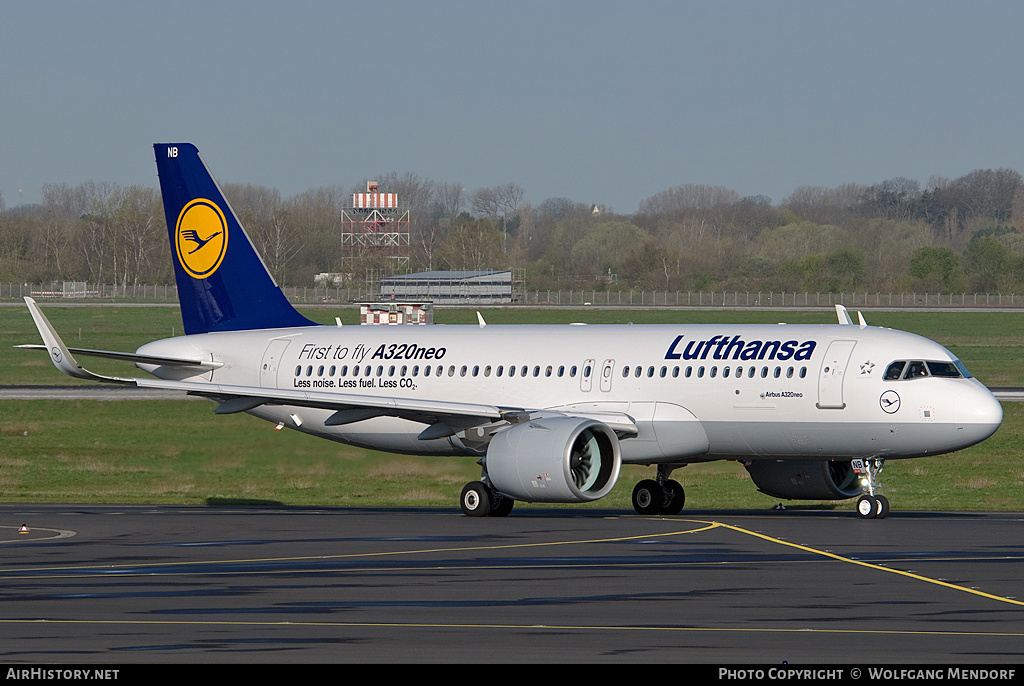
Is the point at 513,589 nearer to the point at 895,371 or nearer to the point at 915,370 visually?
the point at 895,371

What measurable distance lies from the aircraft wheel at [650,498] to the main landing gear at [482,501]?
10.9 feet

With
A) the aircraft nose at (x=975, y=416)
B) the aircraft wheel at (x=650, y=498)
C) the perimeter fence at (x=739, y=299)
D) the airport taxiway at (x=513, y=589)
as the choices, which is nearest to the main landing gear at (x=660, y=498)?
the aircraft wheel at (x=650, y=498)

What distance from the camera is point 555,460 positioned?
3306cm

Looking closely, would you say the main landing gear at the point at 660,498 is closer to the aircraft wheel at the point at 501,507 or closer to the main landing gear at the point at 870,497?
the aircraft wheel at the point at 501,507

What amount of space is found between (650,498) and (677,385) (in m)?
3.30

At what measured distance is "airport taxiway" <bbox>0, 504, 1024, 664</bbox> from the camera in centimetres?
1702

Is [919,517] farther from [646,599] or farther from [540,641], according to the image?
[540,641]

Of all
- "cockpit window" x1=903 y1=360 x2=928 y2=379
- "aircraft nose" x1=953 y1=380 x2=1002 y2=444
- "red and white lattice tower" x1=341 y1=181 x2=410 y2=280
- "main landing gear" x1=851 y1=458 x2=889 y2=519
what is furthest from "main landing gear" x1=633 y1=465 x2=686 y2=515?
"red and white lattice tower" x1=341 y1=181 x2=410 y2=280

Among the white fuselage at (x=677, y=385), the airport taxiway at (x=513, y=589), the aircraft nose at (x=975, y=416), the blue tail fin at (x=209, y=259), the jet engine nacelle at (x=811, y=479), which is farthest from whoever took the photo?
the blue tail fin at (x=209, y=259)

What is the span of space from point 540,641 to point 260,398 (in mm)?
19715

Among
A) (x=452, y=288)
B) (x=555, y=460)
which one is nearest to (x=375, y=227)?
(x=452, y=288)

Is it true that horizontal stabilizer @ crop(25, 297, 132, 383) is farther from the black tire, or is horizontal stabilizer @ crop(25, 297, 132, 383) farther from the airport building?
the airport building

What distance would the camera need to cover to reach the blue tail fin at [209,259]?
4319cm

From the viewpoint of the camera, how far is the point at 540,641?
17.5 meters
